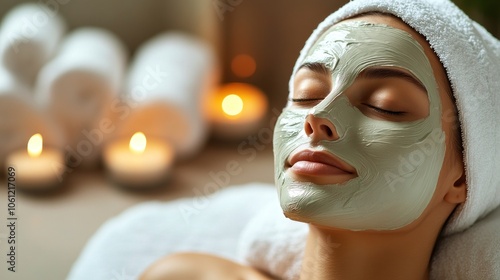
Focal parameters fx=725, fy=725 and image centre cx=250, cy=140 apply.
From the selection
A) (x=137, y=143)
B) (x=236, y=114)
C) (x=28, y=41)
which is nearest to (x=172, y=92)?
(x=137, y=143)

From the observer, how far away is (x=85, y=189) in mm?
1986

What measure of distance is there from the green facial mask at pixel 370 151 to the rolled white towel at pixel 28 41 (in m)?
1.12

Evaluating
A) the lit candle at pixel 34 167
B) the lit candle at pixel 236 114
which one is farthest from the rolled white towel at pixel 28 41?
the lit candle at pixel 236 114

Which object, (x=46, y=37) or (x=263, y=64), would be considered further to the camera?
(x=263, y=64)

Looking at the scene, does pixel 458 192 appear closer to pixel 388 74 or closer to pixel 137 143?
pixel 388 74

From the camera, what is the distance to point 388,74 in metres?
1.06

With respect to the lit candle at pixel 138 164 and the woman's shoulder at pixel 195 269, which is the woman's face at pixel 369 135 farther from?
the lit candle at pixel 138 164

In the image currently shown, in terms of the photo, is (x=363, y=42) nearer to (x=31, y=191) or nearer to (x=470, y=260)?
(x=470, y=260)

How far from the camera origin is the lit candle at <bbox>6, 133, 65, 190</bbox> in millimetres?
1854

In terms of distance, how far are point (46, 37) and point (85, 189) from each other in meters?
0.44

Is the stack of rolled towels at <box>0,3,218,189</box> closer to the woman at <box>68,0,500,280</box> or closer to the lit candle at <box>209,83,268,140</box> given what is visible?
the lit candle at <box>209,83,268,140</box>

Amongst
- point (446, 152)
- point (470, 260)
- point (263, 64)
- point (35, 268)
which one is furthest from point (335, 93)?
point (263, 64)

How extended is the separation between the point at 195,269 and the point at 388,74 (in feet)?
1.61

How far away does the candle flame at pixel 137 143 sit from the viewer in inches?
79.1
